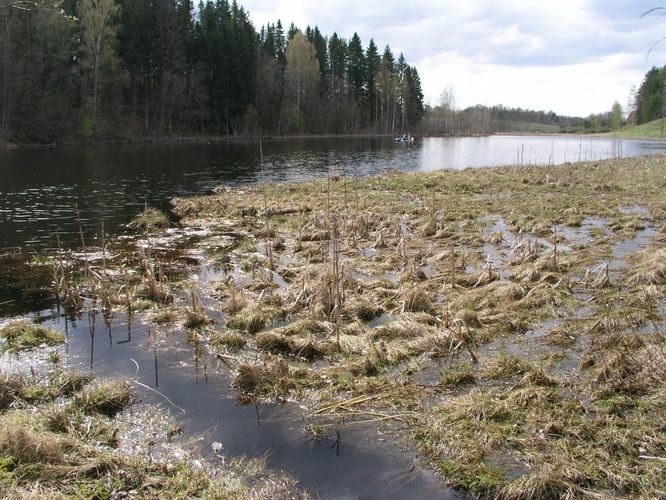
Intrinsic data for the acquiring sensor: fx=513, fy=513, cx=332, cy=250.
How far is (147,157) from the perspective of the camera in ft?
163

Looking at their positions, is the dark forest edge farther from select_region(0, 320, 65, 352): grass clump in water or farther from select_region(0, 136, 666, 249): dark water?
select_region(0, 320, 65, 352): grass clump in water

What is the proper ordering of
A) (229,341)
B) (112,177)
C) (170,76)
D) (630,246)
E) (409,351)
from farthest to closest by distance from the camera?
(170,76) → (112,177) → (630,246) → (229,341) → (409,351)

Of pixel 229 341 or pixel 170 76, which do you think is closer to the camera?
pixel 229 341

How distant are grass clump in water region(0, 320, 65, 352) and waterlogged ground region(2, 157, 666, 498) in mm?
490

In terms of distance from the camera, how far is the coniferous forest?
61.2 meters

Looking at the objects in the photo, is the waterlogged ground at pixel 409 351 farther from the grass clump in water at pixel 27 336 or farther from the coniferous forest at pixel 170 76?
the coniferous forest at pixel 170 76

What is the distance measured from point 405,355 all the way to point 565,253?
8.33 meters

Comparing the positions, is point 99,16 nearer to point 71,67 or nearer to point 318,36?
point 71,67

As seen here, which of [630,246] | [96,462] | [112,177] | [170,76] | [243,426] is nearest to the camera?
[96,462]

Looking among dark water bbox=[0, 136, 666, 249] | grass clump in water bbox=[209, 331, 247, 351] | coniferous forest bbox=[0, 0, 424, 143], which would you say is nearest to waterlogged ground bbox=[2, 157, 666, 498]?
grass clump in water bbox=[209, 331, 247, 351]

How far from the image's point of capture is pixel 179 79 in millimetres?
75938

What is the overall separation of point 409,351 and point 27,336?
683 centimetres

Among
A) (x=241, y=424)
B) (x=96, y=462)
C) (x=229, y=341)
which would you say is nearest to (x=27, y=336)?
(x=229, y=341)

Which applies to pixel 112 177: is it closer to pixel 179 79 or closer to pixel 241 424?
pixel 241 424
